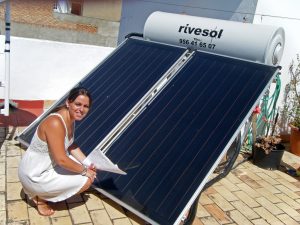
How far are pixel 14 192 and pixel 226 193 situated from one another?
2.48 m

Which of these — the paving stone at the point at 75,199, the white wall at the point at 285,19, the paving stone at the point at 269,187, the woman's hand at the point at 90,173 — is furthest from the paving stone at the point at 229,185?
the white wall at the point at 285,19

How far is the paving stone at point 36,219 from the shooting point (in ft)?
10.6

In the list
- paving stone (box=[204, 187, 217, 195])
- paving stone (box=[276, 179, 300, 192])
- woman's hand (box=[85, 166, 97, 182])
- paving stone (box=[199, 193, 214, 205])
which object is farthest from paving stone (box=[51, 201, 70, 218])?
Result: paving stone (box=[276, 179, 300, 192])

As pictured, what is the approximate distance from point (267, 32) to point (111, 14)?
39.9ft

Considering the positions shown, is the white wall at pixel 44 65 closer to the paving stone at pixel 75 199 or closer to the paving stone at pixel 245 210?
the paving stone at pixel 75 199

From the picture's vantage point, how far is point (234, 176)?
4.96 metres

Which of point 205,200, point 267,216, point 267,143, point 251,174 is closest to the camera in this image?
point 267,216

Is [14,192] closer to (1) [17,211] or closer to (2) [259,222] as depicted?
(1) [17,211]

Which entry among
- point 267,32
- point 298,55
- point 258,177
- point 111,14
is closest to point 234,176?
point 258,177

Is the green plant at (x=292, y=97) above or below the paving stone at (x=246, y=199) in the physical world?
above

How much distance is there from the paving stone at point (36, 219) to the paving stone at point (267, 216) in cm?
233

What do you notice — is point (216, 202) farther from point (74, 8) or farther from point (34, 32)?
Result: point (34, 32)

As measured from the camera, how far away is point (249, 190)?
4.59m

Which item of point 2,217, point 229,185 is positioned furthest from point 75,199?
point 229,185
